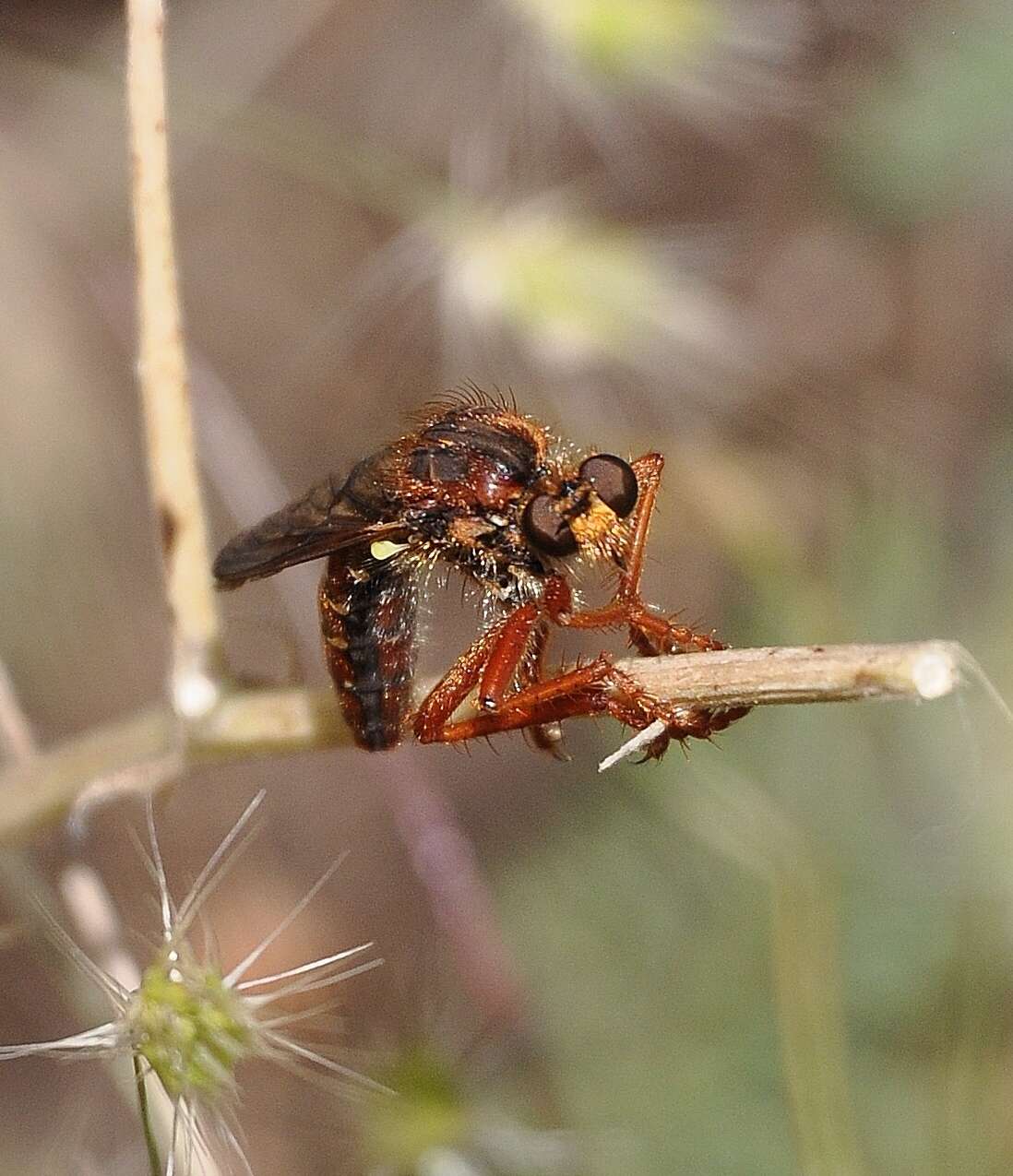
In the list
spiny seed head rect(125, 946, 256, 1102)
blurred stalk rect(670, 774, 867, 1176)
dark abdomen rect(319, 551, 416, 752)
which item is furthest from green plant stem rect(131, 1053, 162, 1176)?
blurred stalk rect(670, 774, 867, 1176)

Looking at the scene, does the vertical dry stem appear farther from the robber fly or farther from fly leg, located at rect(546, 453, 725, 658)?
fly leg, located at rect(546, 453, 725, 658)

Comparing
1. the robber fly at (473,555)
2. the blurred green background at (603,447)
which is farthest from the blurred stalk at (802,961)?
the robber fly at (473,555)

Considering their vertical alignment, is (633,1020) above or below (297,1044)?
above

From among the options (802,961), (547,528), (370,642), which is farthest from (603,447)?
(547,528)

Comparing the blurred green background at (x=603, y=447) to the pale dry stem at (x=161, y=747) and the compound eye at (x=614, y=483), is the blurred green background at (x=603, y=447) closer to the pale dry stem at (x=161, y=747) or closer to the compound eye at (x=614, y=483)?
the pale dry stem at (x=161, y=747)

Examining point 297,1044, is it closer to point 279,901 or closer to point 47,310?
point 279,901

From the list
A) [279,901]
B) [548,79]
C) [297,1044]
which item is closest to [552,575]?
[297,1044]
